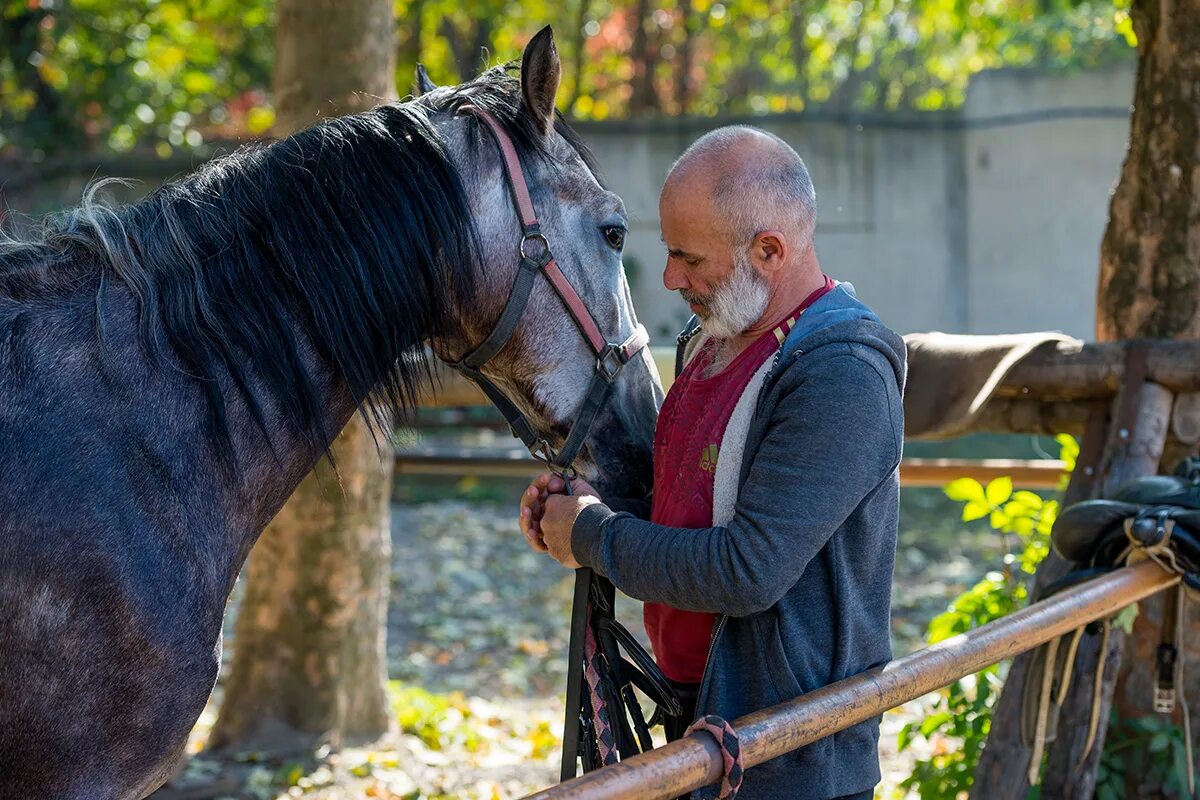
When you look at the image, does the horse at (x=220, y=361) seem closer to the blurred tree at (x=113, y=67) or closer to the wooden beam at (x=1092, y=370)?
the wooden beam at (x=1092, y=370)

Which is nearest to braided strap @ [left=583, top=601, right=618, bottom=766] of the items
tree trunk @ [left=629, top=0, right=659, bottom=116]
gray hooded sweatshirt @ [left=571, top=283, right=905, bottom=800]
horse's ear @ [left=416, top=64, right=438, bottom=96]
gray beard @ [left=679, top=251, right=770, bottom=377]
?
gray hooded sweatshirt @ [left=571, top=283, right=905, bottom=800]

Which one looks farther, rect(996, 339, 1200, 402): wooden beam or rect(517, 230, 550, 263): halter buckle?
rect(996, 339, 1200, 402): wooden beam

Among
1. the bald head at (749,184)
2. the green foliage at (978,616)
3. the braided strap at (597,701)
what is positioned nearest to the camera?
the bald head at (749,184)

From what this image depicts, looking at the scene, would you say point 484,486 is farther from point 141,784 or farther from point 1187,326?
point 141,784

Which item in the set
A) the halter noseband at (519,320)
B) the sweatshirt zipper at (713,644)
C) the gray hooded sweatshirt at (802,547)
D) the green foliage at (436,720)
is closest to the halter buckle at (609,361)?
the halter noseband at (519,320)

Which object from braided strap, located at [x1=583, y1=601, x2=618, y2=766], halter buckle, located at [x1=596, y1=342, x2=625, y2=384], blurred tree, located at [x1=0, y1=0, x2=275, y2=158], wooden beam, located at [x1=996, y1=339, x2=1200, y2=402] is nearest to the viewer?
braided strap, located at [x1=583, y1=601, x2=618, y2=766]

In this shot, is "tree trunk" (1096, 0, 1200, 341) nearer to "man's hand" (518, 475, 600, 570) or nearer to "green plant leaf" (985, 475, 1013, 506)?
"green plant leaf" (985, 475, 1013, 506)

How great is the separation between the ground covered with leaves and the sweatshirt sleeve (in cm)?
245

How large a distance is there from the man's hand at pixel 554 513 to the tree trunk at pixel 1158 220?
69.3 inches

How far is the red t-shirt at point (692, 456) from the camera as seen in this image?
183 cm

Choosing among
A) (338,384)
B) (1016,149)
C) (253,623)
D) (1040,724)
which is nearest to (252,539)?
(338,384)

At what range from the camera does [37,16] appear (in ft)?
34.5

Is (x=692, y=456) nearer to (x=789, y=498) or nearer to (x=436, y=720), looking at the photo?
(x=789, y=498)

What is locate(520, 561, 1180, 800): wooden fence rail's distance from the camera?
1.42m
